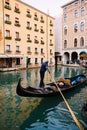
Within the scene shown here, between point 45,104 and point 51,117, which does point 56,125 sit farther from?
point 45,104

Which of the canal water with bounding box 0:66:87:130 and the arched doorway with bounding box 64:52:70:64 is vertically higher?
the arched doorway with bounding box 64:52:70:64

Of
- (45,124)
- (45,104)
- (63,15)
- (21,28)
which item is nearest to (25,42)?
(21,28)

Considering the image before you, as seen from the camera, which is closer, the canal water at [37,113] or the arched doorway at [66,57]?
the canal water at [37,113]

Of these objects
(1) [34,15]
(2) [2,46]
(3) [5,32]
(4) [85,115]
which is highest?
(1) [34,15]

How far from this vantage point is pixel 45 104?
727 cm

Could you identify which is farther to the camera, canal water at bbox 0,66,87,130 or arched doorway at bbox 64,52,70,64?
arched doorway at bbox 64,52,70,64

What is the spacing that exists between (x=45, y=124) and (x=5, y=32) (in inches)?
731

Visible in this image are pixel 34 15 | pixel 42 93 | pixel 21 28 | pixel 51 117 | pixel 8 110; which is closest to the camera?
pixel 51 117

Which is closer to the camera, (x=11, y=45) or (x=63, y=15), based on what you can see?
(x=11, y=45)

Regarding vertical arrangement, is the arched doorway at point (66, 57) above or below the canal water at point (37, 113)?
above

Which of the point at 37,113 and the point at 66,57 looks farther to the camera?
the point at 66,57

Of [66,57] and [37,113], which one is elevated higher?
[66,57]

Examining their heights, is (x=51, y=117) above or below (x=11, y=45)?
below

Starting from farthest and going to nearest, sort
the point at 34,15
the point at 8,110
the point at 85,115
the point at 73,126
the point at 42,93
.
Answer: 1. the point at 34,15
2. the point at 42,93
3. the point at 8,110
4. the point at 73,126
5. the point at 85,115
